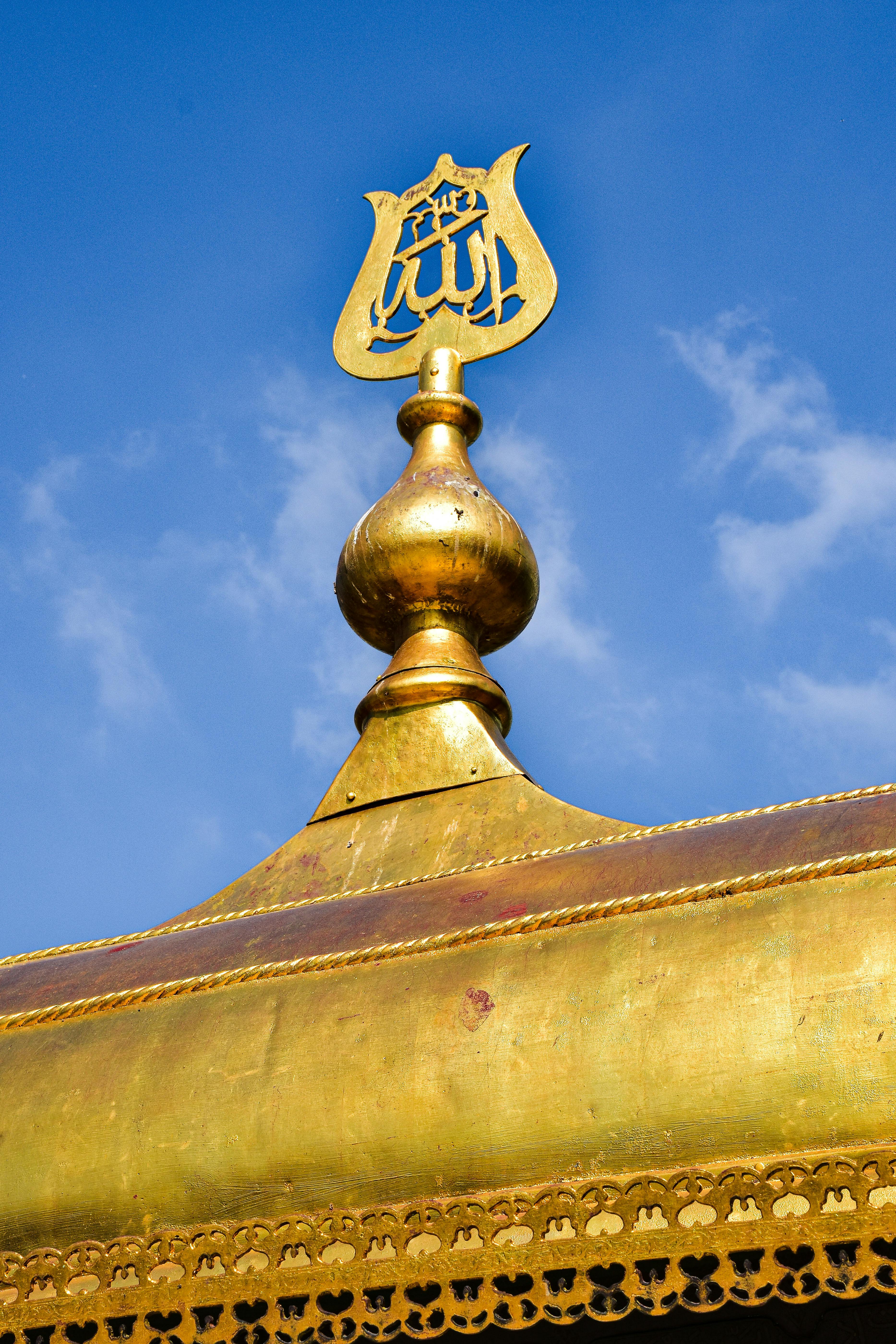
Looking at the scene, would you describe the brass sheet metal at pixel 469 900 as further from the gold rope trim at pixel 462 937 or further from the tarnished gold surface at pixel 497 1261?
the tarnished gold surface at pixel 497 1261

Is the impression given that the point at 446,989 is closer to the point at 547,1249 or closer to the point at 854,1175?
the point at 547,1249

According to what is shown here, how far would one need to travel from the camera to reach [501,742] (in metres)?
4.38

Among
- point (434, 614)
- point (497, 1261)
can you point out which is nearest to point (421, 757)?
point (434, 614)

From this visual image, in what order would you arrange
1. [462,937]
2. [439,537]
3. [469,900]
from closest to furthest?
[462,937]
[469,900]
[439,537]

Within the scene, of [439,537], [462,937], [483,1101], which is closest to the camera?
[483,1101]

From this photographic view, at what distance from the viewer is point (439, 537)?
15.4 ft

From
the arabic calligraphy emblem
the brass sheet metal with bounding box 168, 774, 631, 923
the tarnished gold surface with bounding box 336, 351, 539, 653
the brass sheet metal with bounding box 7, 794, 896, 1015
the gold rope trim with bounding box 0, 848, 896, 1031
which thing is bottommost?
the gold rope trim with bounding box 0, 848, 896, 1031

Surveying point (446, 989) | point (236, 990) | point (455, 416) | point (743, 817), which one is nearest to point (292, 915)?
point (236, 990)

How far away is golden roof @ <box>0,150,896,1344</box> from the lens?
7.72ft

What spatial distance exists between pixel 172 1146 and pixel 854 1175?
3.79 ft

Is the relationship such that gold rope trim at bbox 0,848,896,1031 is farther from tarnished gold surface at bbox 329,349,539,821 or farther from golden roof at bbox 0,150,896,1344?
tarnished gold surface at bbox 329,349,539,821

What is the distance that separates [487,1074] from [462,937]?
1.17 ft

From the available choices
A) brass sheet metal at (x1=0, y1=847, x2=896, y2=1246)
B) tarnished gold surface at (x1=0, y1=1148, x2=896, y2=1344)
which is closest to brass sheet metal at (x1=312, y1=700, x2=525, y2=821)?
brass sheet metal at (x1=0, y1=847, x2=896, y2=1246)

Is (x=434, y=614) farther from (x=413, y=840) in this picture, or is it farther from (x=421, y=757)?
(x=413, y=840)
